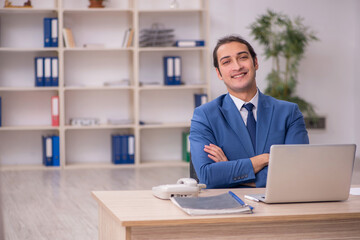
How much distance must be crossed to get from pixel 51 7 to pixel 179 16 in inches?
60.8

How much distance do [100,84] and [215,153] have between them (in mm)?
4581

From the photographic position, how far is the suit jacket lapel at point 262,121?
8.19ft

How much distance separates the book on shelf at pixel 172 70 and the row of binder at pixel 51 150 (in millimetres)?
1465

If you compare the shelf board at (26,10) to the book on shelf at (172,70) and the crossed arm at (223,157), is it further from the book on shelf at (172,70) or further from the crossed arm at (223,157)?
the crossed arm at (223,157)

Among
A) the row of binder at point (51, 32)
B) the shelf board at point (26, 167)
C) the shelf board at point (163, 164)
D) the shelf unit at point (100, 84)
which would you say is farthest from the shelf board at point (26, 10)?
the shelf board at point (163, 164)

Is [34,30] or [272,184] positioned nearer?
[272,184]

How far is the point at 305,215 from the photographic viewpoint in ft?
5.74

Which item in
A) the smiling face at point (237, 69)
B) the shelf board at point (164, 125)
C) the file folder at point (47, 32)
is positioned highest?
the file folder at point (47, 32)

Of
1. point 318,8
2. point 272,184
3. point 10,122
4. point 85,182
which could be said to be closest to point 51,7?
point 10,122

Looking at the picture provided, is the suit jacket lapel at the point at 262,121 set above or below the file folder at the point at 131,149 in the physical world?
above

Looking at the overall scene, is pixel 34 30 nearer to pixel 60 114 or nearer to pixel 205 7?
pixel 60 114

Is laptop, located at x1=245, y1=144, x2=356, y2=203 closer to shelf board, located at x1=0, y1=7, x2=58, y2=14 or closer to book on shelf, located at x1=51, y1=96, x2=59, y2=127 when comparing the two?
book on shelf, located at x1=51, y1=96, x2=59, y2=127

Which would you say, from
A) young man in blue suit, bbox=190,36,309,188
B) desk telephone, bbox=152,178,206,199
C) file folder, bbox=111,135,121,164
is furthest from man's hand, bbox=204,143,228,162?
file folder, bbox=111,135,121,164

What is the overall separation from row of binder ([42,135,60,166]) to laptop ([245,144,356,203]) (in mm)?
4827
